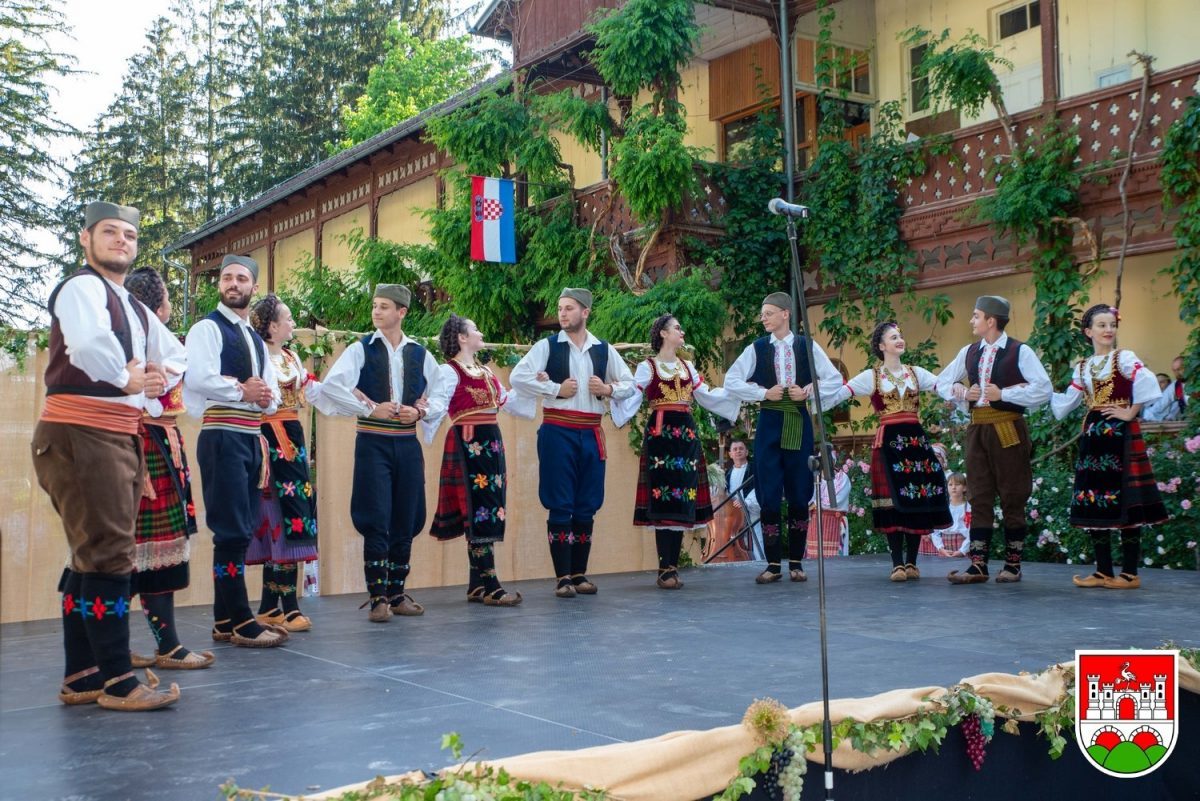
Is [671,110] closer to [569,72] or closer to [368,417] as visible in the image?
[569,72]

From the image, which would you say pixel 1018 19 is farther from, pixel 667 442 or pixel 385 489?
pixel 385 489

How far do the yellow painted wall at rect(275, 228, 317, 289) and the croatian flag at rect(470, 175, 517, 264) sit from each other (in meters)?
8.62

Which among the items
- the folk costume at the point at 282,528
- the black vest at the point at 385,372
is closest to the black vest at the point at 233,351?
the folk costume at the point at 282,528

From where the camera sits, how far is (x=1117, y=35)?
11.9 m

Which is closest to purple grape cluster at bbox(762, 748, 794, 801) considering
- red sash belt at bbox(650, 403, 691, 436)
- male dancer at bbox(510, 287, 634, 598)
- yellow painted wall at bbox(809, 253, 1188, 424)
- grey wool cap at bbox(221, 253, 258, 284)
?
grey wool cap at bbox(221, 253, 258, 284)

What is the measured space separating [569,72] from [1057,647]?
38.8 feet

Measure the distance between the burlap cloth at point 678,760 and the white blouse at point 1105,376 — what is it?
12.9ft

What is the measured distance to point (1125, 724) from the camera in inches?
131

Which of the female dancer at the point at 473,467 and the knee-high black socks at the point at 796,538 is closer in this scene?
the female dancer at the point at 473,467

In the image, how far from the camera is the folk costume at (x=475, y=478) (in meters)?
6.10

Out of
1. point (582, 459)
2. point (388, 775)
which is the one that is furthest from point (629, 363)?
point (388, 775)

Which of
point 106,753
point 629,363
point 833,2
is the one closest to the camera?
point 106,753

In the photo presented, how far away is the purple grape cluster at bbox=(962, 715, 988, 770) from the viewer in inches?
123

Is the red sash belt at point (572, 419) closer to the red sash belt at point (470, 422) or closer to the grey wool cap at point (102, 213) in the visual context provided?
the red sash belt at point (470, 422)
